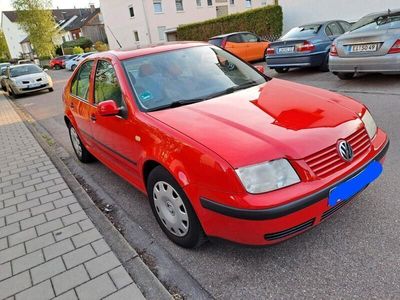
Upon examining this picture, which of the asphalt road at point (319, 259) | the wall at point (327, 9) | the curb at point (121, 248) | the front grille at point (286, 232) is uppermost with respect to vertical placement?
the wall at point (327, 9)

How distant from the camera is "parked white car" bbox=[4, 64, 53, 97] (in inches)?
630

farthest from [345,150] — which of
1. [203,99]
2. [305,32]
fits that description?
[305,32]

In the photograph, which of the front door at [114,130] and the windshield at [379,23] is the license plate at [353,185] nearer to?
the front door at [114,130]

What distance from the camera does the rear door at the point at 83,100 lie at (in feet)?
14.3

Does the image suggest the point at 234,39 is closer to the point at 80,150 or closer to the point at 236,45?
the point at 236,45

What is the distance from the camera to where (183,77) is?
3.41 metres

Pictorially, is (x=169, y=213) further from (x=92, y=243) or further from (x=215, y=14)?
(x=215, y=14)

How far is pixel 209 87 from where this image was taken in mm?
3371

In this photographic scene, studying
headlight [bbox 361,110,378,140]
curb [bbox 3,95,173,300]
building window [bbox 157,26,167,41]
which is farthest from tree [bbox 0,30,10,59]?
headlight [bbox 361,110,378,140]

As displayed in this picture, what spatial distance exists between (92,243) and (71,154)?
329 centimetres

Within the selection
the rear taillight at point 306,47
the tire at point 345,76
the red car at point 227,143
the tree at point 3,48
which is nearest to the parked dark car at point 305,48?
the rear taillight at point 306,47

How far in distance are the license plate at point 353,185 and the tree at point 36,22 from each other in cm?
5099

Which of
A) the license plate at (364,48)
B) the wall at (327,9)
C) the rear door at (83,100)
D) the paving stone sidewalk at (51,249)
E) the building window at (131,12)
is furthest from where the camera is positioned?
the building window at (131,12)

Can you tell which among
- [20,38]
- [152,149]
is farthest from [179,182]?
[20,38]
